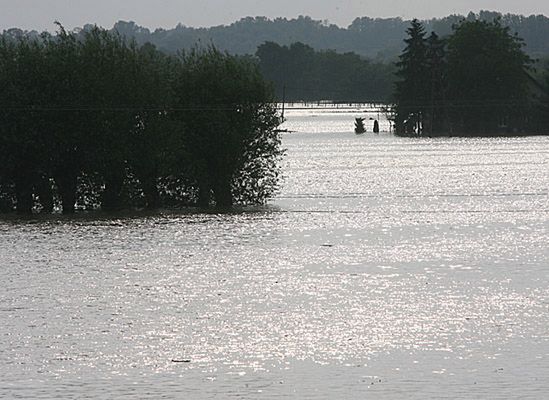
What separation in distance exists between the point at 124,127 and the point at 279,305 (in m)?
31.4

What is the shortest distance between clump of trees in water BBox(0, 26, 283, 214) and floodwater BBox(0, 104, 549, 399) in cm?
277

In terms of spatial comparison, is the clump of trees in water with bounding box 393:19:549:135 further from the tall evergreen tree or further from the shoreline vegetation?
the shoreline vegetation

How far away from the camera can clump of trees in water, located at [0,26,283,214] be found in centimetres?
6034

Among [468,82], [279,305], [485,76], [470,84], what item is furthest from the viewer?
[470,84]

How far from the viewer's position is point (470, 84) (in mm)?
164250

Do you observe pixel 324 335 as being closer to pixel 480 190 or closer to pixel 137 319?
pixel 137 319

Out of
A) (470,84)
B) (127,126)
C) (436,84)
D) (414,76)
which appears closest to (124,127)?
(127,126)

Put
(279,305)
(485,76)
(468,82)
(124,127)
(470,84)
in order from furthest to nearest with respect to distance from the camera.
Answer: (470,84) → (485,76) → (468,82) → (124,127) → (279,305)

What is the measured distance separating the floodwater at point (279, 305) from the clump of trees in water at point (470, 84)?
94160 mm

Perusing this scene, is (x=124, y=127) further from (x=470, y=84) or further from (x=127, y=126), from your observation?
(x=470, y=84)

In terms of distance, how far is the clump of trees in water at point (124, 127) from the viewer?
60.3 meters

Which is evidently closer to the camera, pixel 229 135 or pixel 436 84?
pixel 229 135

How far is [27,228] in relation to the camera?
5484cm

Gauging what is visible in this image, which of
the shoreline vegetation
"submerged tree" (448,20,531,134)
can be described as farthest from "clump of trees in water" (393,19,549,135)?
the shoreline vegetation
